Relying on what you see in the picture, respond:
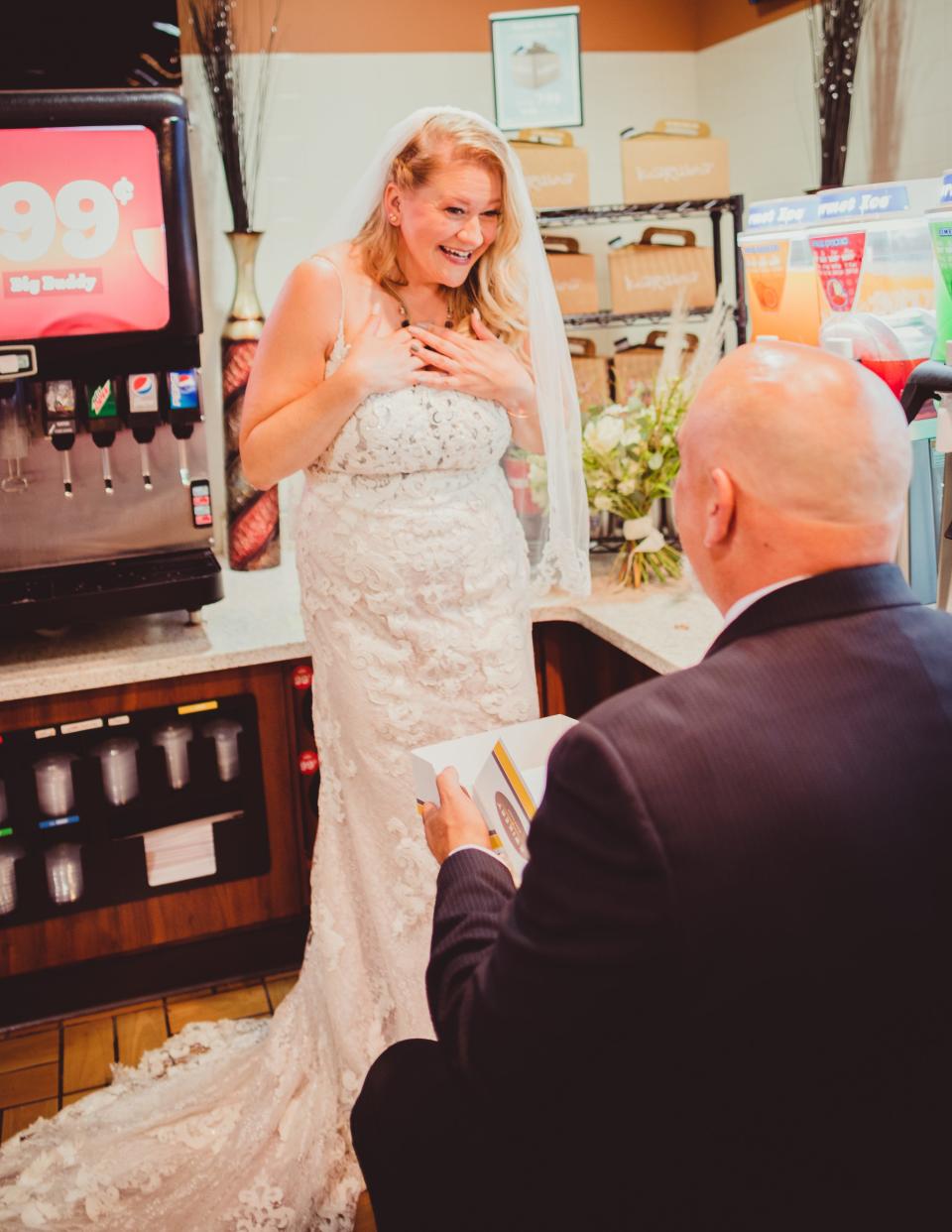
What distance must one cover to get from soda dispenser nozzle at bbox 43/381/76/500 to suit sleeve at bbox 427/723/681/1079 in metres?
1.97

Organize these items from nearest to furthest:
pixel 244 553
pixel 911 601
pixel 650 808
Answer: pixel 650 808, pixel 911 601, pixel 244 553

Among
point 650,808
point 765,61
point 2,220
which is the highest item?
point 765,61

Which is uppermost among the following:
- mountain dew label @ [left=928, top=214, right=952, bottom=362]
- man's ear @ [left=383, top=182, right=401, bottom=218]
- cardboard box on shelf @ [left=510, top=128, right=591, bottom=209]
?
cardboard box on shelf @ [left=510, top=128, right=591, bottom=209]

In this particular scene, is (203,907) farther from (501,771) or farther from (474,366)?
(501,771)

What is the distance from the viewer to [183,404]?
2762mm

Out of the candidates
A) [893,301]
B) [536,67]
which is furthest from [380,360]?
[536,67]

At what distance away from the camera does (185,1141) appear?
243 centimetres

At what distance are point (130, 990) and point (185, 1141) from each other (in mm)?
669

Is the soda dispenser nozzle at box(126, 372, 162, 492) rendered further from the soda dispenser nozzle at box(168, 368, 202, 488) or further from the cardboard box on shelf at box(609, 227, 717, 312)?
the cardboard box on shelf at box(609, 227, 717, 312)

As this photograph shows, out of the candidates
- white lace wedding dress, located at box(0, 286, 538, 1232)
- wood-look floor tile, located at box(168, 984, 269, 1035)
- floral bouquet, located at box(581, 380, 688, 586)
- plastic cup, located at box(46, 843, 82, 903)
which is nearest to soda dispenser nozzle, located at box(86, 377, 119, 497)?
white lace wedding dress, located at box(0, 286, 538, 1232)

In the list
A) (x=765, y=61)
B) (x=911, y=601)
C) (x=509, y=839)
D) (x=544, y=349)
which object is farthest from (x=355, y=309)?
(x=765, y=61)

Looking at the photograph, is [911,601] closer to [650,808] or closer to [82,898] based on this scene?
[650,808]

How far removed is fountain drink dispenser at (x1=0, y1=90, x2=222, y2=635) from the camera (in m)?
2.56

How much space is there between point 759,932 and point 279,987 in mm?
2305
